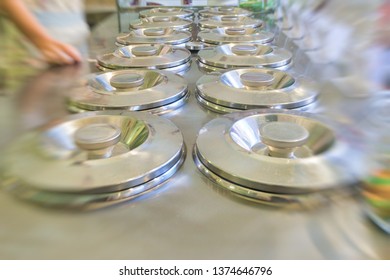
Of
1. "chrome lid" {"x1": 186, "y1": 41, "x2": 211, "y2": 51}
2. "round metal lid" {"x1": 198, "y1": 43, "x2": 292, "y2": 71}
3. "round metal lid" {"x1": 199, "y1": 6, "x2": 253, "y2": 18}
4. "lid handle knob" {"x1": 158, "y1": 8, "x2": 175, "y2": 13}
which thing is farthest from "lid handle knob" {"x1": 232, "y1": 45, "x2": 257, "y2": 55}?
"lid handle knob" {"x1": 158, "y1": 8, "x2": 175, "y2": 13}

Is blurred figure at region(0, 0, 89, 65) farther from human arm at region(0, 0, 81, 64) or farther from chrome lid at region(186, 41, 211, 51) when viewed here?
chrome lid at region(186, 41, 211, 51)

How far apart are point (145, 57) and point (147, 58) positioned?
12 mm

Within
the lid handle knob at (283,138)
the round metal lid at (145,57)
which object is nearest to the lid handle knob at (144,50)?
the round metal lid at (145,57)

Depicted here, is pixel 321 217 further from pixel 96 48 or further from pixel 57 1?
pixel 57 1

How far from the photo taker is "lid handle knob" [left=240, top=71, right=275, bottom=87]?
0.73m

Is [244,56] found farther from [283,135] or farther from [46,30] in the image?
[46,30]

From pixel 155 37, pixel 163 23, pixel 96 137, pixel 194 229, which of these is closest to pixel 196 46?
pixel 155 37

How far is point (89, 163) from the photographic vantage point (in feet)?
1.39

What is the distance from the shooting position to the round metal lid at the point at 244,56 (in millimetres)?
866

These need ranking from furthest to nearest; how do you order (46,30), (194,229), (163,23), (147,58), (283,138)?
(163,23) → (46,30) → (147,58) → (283,138) → (194,229)

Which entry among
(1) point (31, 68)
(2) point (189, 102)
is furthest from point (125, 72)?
(1) point (31, 68)

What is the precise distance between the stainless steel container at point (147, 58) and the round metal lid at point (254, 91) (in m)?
0.15

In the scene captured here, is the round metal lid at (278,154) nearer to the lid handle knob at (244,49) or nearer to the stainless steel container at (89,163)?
the stainless steel container at (89,163)

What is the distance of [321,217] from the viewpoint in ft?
1.21
